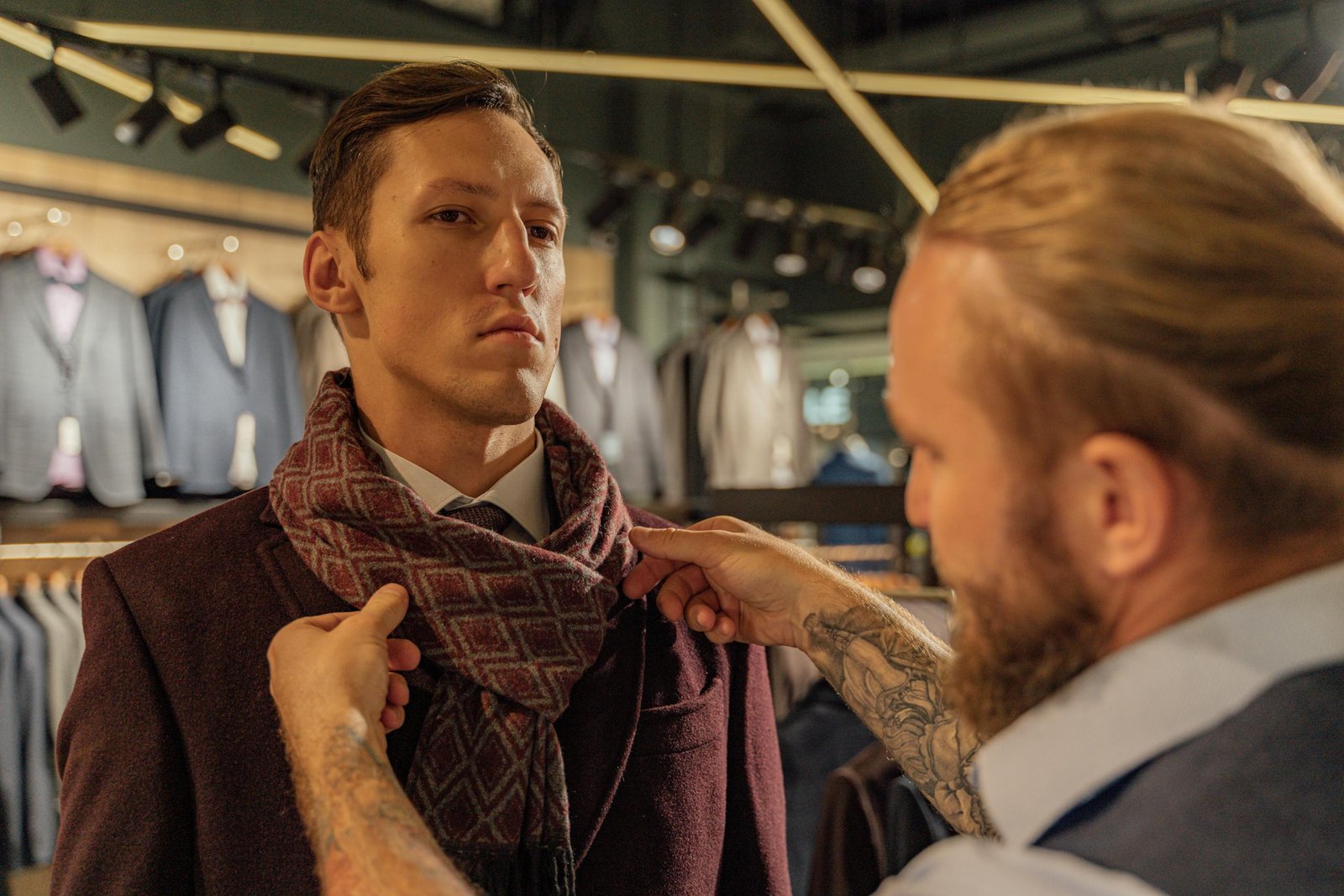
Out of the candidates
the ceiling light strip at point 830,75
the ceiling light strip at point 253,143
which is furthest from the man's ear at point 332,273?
the ceiling light strip at point 253,143

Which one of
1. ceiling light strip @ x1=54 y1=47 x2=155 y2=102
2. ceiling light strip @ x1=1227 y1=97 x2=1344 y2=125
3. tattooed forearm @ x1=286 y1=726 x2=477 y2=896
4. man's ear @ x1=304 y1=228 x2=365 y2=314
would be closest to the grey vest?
tattooed forearm @ x1=286 y1=726 x2=477 y2=896

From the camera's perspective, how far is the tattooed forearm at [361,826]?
2.80ft

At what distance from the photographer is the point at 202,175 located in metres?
4.74

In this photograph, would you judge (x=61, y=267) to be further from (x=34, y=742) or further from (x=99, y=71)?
(x=34, y=742)

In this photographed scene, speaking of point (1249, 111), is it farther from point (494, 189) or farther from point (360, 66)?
point (360, 66)

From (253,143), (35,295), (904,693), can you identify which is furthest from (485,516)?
(253,143)

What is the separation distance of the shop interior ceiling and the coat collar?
331cm

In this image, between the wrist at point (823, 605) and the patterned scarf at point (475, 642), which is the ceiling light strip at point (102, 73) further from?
the wrist at point (823, 605)

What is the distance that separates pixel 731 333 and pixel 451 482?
17.3 ft

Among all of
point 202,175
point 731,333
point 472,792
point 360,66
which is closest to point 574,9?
point 360,66

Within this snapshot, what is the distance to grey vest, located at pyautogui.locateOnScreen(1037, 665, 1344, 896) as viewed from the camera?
0.61 m

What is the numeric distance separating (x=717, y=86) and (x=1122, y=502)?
7598mm

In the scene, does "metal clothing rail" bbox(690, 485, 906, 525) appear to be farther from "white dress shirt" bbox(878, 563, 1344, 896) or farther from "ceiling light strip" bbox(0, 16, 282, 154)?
"ceiling light strip" bbox(0, 16, 282, 154)

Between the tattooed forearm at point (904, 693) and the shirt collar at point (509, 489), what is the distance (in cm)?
37
